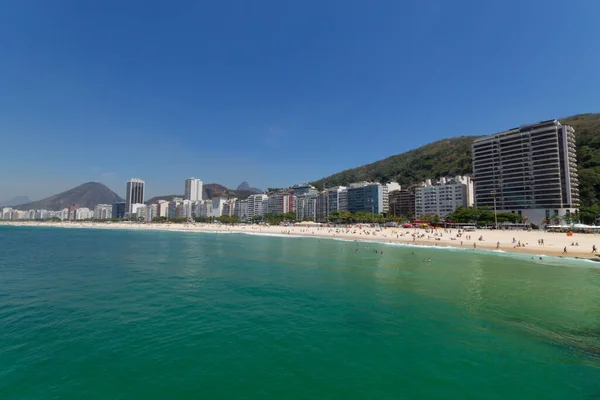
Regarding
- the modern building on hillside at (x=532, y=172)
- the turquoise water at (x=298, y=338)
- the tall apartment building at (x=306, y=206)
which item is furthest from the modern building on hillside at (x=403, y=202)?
the turquoise water at (x=298, y=338)

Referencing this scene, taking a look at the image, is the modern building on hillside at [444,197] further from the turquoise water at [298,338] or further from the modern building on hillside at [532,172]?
the turquoise water at [298,338]

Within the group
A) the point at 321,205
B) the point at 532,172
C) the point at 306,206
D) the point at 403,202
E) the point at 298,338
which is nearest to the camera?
the point at 298,338

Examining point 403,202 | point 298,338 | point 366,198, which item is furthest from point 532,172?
point 298,338

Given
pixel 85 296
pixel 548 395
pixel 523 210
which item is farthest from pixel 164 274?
pixel 523 210

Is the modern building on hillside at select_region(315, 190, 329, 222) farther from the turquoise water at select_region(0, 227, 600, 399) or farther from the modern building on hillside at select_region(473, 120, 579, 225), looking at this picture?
the turquoise water at select_region(0, 227, 600, 399)

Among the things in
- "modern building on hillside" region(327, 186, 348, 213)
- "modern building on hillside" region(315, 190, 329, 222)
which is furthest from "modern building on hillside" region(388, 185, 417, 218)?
"modern building on hillside" region(315, 190, 329, 222)

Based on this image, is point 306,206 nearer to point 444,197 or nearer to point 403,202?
point 403,202

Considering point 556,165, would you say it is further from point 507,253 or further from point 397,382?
point 397,382
